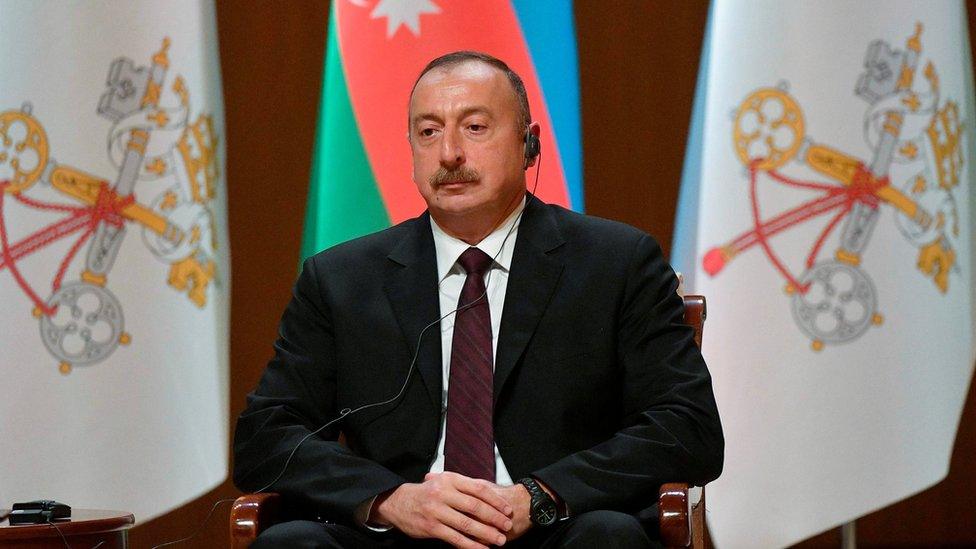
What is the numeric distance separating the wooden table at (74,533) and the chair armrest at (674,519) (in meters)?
1.17

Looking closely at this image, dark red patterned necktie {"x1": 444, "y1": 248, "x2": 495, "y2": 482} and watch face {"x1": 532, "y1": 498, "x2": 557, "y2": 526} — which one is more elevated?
dark red patterned necktie {"x1": 444, "y1": 248, "x2": 495, "y2": 482}

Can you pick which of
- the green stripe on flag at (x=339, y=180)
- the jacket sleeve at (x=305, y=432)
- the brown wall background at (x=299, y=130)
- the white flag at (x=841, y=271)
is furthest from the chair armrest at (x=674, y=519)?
the brown wall background at (x=299, y=130)

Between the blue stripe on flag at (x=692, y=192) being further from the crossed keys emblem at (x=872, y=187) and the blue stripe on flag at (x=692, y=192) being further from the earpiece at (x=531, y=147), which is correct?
the earpiece at (x=531, y=147)

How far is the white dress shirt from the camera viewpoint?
7.70 ft

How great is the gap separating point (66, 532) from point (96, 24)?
175 centimetres

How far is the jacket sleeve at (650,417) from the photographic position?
2.12 metres

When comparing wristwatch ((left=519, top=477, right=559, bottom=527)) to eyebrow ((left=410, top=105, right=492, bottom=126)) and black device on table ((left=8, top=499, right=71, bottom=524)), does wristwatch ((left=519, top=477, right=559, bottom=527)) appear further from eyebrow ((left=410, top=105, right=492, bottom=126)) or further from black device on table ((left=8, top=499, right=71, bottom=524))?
black device on table ((left=8, top=499, right=71, bottom=524))

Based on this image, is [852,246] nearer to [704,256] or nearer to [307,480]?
[704,256]

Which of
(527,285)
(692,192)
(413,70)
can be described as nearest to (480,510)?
(527,285)

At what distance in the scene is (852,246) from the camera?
3285 millimetres

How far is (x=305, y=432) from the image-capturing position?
2.31 metres

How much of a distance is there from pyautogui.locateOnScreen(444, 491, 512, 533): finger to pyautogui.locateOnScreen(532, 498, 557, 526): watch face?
5 centimetres

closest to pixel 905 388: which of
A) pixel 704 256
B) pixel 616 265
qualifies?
pixel 704 256

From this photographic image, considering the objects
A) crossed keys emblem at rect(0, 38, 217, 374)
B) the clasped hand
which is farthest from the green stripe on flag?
the clasped hand
